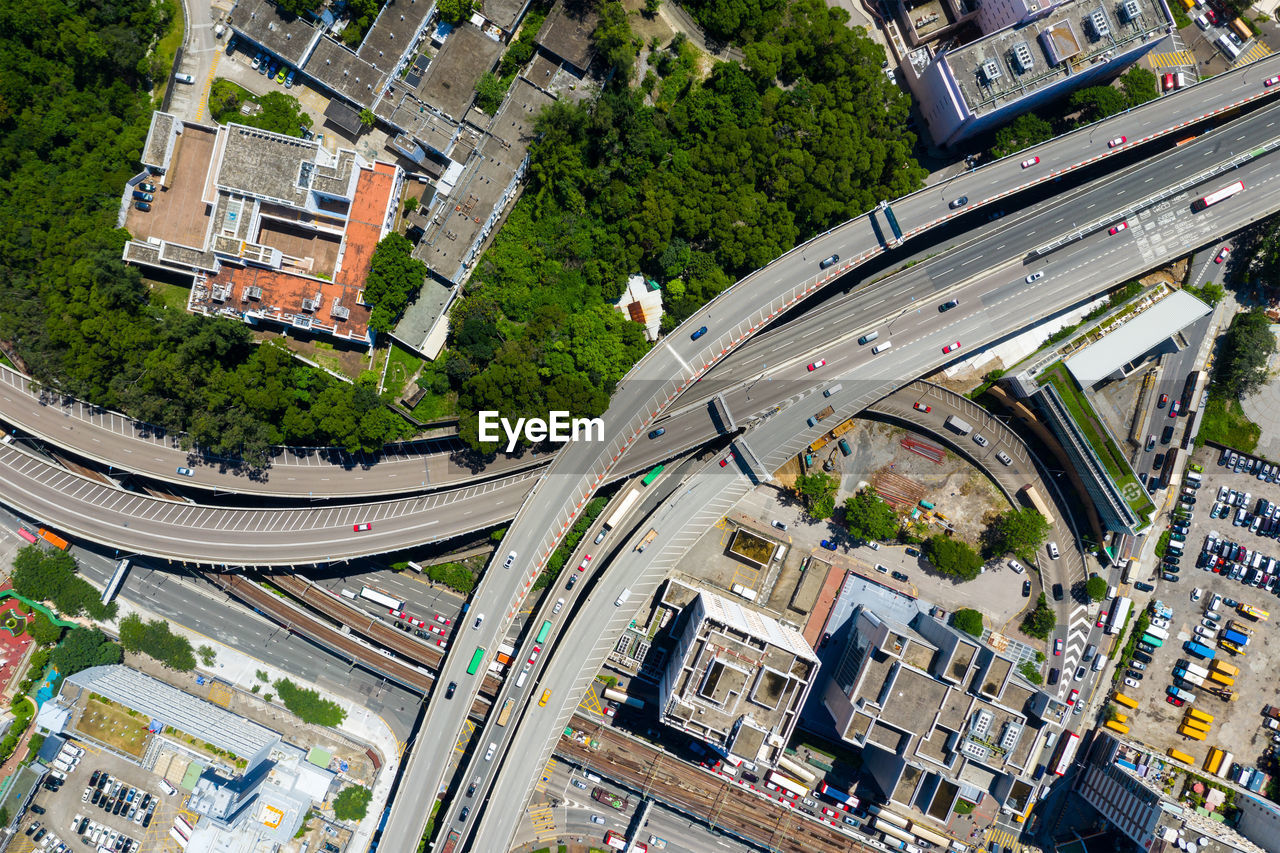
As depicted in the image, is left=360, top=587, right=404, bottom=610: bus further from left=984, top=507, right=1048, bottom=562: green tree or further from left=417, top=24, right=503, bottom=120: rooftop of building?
left=984, top=507, right=1048, bottom=562: green tree

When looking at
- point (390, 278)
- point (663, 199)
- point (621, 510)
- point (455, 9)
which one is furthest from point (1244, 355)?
point (455, 9)

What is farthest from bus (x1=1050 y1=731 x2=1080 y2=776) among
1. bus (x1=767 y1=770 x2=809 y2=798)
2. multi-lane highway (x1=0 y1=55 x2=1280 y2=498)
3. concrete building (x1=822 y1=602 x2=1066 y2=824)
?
multi-lane highway (x1=0 y1=55 x2=1280 y2=498)

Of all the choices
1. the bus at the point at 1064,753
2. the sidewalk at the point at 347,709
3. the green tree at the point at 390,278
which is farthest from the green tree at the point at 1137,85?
the sidewalk at the point at 347,709

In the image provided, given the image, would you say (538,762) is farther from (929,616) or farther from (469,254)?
(469,254)

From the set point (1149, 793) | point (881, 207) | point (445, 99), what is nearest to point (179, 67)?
point (445, 99)

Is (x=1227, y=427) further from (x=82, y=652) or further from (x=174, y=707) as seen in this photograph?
(x=82, y=652)

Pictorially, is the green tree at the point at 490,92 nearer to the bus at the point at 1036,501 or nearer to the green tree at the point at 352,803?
the bus at the point at 1036,501
